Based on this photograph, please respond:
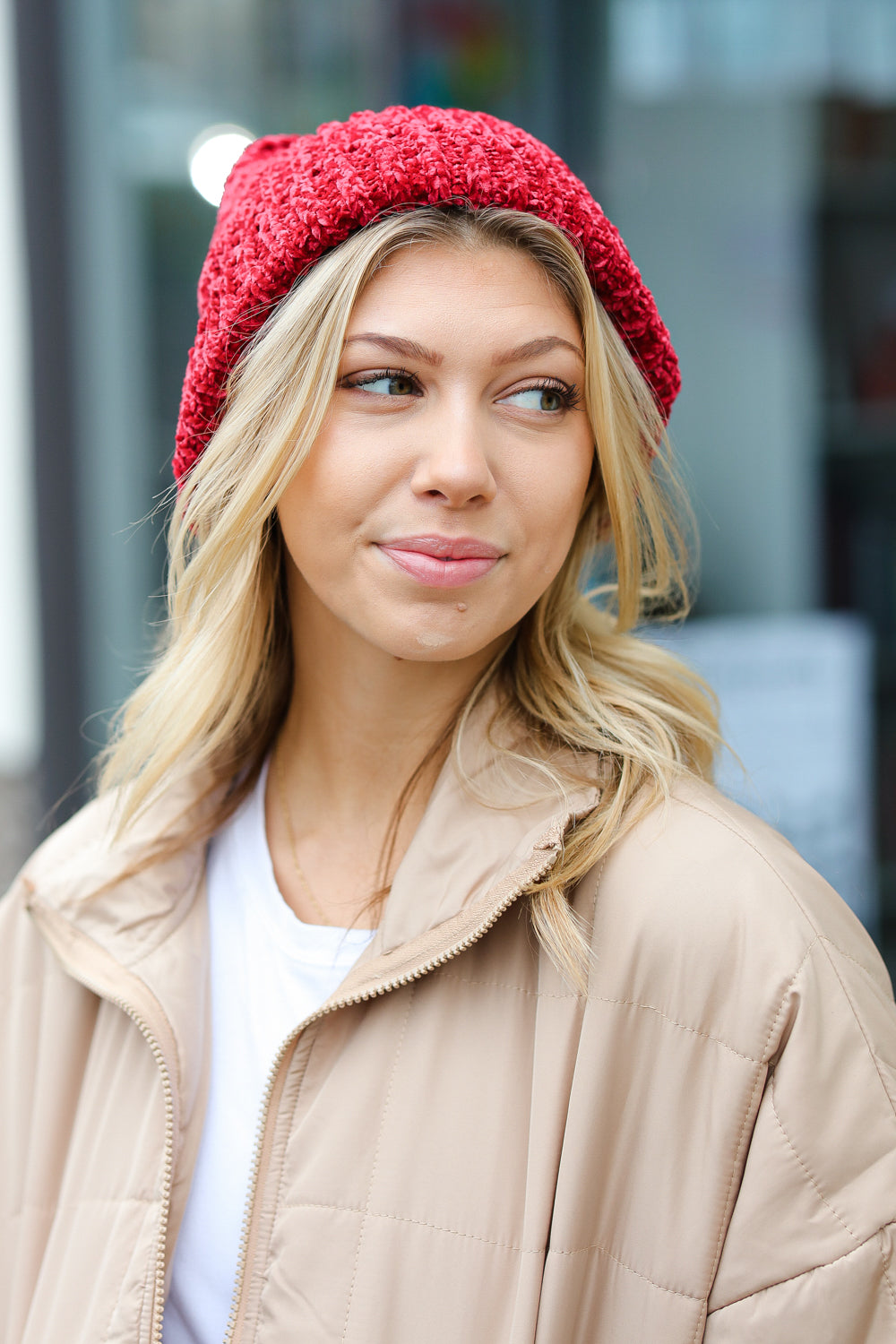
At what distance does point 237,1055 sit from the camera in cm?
121

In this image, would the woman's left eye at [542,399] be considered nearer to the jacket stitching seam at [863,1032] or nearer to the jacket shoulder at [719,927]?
the jacket shoulder at [719,927]

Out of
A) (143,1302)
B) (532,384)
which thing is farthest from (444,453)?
(143,1302)

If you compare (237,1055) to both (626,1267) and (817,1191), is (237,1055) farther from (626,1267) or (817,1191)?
(817,1191)

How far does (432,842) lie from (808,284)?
2234 mm

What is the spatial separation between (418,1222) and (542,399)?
735 mm

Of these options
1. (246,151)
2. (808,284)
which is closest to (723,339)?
(808,284)

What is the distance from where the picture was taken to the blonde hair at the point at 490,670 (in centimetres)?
106

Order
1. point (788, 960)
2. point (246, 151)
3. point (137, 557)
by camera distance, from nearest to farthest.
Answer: point (788, 960) < point (246, 151) < point (137, 557)

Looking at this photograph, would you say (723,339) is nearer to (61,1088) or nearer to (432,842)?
(432,842)

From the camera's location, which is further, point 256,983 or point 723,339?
point 723,339

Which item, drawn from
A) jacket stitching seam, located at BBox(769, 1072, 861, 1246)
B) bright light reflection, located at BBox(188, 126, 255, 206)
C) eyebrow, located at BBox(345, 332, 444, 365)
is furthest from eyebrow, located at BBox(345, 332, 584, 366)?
bright light reflection, located at BBox(188, 126, 255, 206)

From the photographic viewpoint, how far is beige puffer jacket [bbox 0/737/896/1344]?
3.05 feet

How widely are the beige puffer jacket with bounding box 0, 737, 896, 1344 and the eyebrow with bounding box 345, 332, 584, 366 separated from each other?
0.41 m

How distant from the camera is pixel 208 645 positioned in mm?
1316
